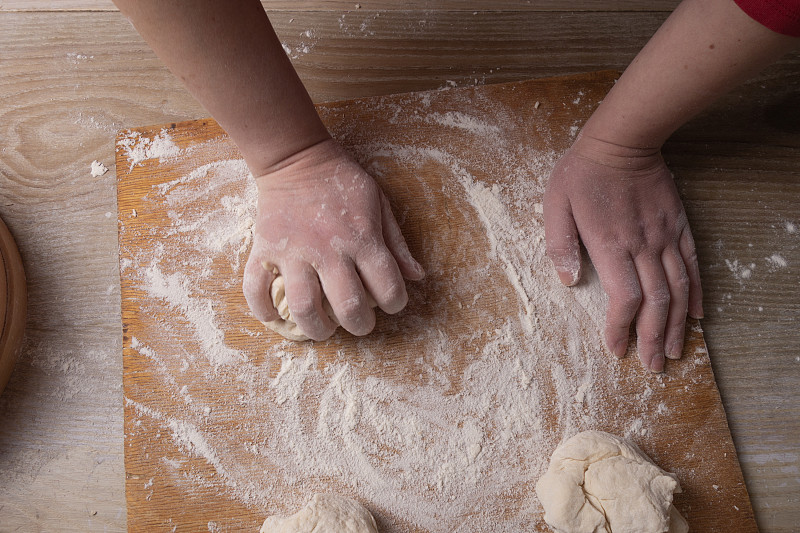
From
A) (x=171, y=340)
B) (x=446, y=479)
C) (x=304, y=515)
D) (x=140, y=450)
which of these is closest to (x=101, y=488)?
(x=140, y=450)

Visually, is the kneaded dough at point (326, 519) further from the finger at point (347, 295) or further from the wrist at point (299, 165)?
the wrist at point (299, 165)

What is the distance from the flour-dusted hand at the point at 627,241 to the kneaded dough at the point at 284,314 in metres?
0.35

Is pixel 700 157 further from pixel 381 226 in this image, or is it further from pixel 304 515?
pixel 304 515

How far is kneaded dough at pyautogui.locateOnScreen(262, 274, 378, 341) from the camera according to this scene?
0.85m

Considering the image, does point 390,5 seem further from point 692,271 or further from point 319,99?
point 692,271

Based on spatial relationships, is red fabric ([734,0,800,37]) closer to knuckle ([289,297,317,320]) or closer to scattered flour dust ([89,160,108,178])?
knuckle ([289,297,317,320])

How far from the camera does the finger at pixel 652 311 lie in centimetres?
88

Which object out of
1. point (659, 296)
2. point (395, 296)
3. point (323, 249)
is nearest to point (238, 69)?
point (323, 249)

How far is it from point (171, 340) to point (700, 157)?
1.01m

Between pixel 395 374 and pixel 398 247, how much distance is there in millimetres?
207

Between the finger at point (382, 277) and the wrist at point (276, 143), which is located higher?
the wrist at point (276, 143)

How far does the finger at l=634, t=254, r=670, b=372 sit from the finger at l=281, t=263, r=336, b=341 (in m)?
0.51

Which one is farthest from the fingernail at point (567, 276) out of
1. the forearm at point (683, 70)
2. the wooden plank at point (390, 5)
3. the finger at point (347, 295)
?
the wooden plank at point (390, 5)

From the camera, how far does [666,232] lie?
35.9 inches
